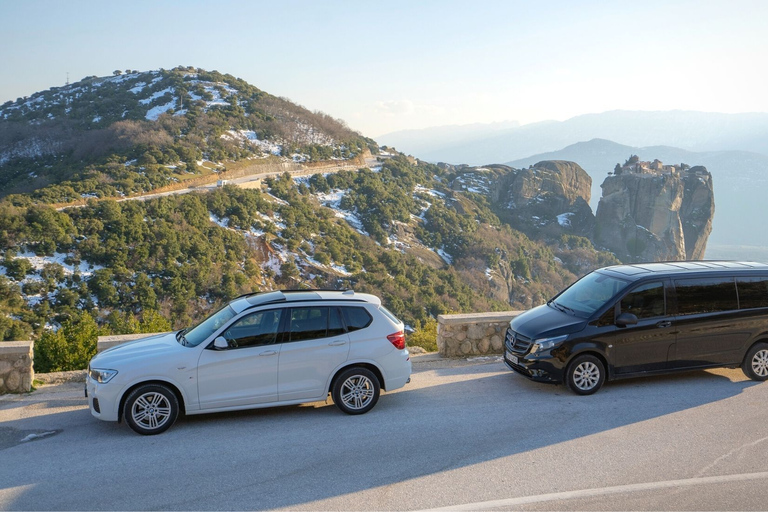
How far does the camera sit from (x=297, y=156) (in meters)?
62.6

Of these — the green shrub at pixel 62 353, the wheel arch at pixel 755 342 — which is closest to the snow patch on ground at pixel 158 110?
the green shrub at pixel 62 353

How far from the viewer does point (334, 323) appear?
7.22 m

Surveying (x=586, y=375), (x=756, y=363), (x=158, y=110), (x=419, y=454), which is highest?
(x=158, y=110)

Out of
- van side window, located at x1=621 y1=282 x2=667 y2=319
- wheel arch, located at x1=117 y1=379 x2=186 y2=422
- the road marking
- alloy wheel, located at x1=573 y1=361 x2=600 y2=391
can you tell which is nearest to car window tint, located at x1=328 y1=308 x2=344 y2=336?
wheel arch, located at x1=117 y1=379 x2=186 y2=422

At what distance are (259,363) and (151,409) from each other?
1.29 m

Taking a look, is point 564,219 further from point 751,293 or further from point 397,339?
point 397,339

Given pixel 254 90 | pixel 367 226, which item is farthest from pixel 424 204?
pixel 254 90

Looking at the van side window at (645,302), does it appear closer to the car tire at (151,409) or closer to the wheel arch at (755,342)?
the wheel arch at (755,342)

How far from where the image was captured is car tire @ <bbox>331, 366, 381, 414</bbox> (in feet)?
23.4

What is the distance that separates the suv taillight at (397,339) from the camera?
732 cm

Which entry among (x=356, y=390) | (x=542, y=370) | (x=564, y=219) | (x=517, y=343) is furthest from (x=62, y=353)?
(x=564, y=219)

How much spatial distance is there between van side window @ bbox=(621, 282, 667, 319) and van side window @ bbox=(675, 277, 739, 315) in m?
0.28

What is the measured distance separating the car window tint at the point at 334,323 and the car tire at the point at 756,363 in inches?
238

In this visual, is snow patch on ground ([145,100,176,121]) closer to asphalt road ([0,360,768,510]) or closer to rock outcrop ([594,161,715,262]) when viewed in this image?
rock outcrop ([594,161,715,262])
